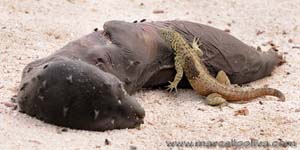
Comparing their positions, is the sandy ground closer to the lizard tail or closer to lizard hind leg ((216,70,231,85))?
the lizard tail

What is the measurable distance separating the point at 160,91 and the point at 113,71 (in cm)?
81

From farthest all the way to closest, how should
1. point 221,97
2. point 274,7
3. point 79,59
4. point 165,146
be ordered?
1. point 274,7
2. point 221,97
3. point 79,59
4. point 165,146

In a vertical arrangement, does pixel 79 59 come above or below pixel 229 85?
above

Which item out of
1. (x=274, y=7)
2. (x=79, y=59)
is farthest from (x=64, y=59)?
(x=274, y=7)

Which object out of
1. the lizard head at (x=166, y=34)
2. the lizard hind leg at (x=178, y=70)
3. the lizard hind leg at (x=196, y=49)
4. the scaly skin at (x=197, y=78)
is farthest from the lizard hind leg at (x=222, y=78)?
the lizard head at (x=166, y=34)

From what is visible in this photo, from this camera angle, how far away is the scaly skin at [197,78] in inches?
222

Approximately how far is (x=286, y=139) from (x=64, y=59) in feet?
5.73

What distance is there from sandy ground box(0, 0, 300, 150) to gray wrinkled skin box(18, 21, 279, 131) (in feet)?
0.34

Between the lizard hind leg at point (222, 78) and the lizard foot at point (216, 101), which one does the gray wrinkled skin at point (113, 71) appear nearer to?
A: the lizard hind leg at point (222, 78)

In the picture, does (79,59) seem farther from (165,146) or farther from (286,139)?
(286,139)

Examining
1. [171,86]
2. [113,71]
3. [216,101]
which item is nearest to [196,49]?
[171,86]

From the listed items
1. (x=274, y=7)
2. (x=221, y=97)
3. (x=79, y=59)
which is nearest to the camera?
(x=79, y=59)

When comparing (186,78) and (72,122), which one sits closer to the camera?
(72,122)

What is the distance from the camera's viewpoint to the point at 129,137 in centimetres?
444
